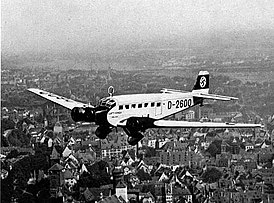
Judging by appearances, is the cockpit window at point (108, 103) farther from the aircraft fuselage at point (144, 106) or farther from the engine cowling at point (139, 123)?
the engine cowling at point (139, 123)

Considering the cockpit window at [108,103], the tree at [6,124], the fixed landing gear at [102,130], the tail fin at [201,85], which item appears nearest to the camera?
the cockpit window at [108,103]

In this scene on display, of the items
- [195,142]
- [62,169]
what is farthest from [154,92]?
[62,169]

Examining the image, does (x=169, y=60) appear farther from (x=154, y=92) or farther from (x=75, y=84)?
(x=154, y=92)

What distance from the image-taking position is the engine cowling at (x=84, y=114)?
4055mm

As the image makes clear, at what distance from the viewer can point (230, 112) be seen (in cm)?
549

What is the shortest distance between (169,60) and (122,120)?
170 centimetres

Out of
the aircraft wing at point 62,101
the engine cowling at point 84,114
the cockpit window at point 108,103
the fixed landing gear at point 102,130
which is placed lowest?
the fixed landing gear at point 102,130

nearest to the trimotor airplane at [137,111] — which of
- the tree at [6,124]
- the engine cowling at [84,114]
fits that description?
the engine cowling at [84,114]

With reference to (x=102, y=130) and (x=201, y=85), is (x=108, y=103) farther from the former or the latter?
(x=201, y=85)

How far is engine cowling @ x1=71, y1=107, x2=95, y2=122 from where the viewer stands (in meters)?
4.05

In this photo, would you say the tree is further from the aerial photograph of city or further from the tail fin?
the tail fin

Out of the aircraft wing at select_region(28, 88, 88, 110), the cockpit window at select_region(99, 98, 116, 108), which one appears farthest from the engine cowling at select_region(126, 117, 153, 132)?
the aircraft wing at select_region(28, 88, 88, 110)

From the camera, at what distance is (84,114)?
4.08 metres

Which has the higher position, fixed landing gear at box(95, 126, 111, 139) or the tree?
the tree
